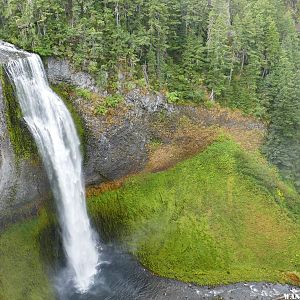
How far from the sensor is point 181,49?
35.0 m

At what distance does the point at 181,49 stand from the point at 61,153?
15950mm

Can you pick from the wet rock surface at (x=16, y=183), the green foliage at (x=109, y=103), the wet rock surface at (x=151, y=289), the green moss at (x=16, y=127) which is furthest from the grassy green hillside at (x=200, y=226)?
the green foliage at (x=109, y=103)

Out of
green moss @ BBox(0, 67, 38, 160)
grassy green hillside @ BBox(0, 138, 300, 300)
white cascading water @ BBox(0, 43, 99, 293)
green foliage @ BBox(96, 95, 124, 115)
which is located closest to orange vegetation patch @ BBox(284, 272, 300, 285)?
grassy green hillside @ BBox(0, 138, 300, 300)

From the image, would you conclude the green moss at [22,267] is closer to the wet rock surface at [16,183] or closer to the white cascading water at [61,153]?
the wet rock surface at [16,183]

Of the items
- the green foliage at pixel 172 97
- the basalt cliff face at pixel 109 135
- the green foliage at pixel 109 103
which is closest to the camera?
the basalt cliff face at pixel 109 135

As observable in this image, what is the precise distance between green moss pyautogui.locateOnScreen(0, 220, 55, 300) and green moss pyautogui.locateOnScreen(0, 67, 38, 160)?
463 cm

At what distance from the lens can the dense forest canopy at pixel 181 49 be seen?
28.0 m

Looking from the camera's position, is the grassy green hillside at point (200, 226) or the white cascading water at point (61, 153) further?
the grassy green hillside at point (200, 226)

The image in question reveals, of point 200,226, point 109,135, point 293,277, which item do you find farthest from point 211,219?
point 109,135

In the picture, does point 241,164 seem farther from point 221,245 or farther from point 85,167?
point 85,167

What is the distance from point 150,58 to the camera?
31656mm

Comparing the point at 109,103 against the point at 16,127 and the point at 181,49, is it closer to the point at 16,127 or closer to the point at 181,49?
the point at 16,127

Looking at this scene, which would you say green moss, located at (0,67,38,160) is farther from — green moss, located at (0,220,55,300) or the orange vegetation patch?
the orange vegetation patch

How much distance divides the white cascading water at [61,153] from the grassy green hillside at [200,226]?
5.00 ft
